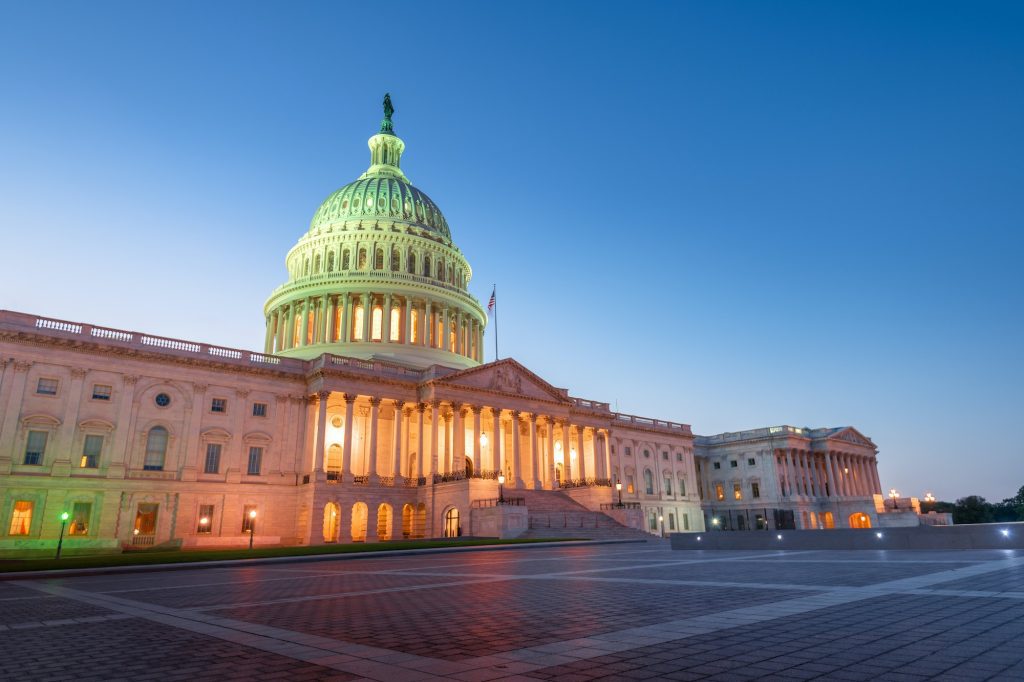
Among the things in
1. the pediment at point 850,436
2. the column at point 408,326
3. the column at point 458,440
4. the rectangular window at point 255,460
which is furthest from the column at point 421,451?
the pediment at point 850,436

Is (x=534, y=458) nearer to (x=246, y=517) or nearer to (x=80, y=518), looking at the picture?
(x=246, y=517)

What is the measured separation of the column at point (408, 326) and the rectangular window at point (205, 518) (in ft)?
102

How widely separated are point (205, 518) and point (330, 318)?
3187 cm

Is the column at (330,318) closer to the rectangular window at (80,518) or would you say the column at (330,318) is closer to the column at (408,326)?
the column at (408,326)

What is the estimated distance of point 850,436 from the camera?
10462cm

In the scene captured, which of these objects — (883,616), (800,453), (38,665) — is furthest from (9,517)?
(800,453)

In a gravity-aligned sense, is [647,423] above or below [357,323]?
below

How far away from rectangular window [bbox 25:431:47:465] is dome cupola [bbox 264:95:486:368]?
30430mm

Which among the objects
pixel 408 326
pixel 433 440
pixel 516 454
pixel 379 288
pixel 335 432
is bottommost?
pixel 516 454

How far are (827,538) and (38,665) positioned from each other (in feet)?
90.9

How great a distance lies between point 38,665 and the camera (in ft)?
25.1

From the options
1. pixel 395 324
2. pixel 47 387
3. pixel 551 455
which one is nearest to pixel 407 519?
pixel 551 455

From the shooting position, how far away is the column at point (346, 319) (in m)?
78.1

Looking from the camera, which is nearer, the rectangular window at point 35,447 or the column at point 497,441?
the rectangular window at point 35,447
